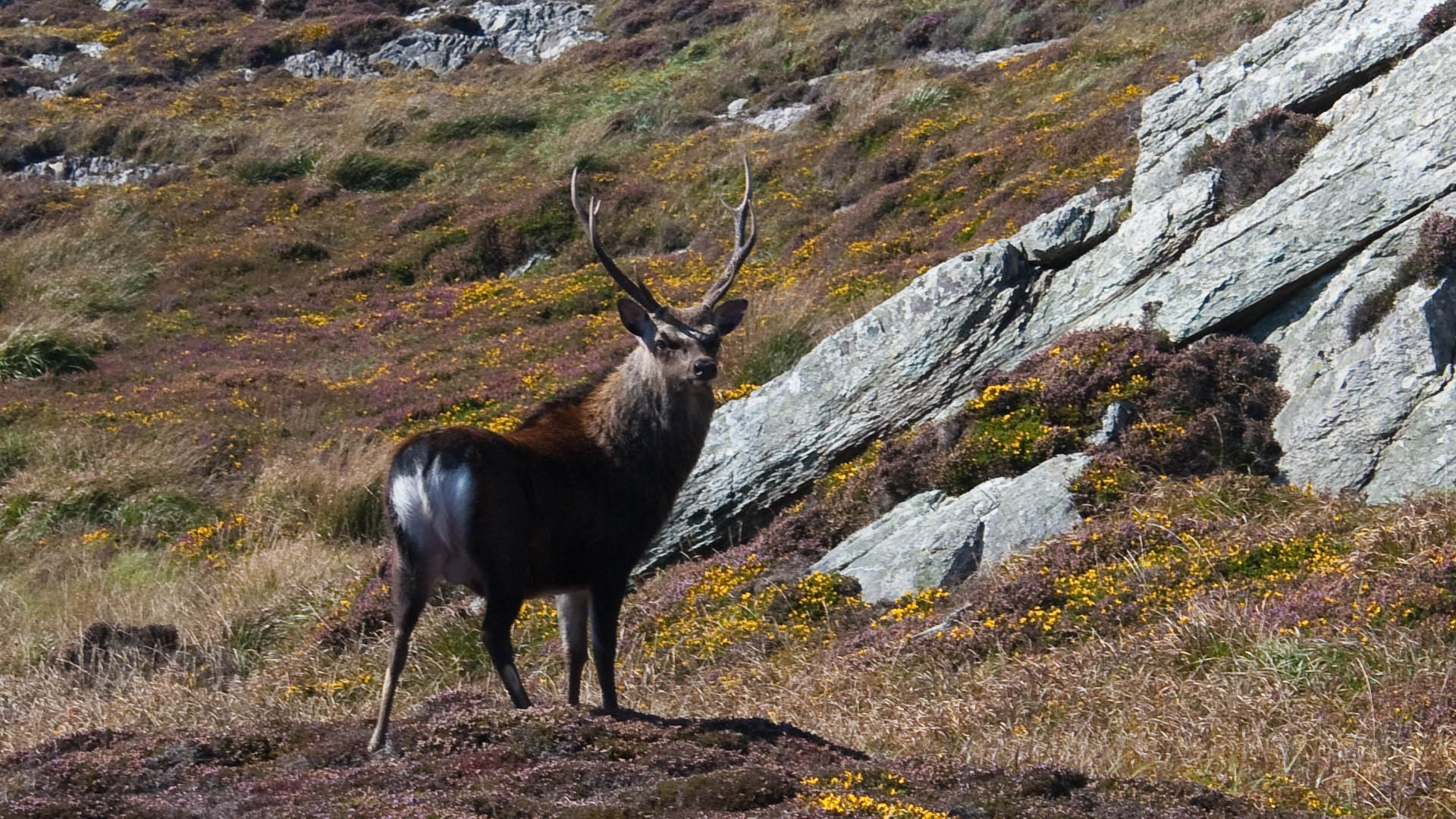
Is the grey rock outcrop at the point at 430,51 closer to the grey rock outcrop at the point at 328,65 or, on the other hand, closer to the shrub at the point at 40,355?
the grey rock outcrop at the point at 328,65

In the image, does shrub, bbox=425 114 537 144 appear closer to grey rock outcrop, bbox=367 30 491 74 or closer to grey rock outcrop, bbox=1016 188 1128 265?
grey rock outcrop, bbox=367 30 491 74

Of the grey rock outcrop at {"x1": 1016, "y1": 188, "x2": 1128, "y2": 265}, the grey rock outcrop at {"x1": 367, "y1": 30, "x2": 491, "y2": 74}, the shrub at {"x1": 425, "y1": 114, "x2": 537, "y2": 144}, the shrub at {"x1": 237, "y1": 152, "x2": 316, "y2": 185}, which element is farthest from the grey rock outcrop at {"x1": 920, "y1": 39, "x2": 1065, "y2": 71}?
the grey rock outcrop at {"x1": 367, "y1": 30, "x2": 491, "y2": 74}

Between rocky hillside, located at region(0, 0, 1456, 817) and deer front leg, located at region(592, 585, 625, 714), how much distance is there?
0.53 m

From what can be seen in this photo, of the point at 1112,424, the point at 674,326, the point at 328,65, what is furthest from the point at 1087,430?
the point at 328,65

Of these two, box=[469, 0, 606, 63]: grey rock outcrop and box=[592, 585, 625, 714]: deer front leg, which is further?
box=[469, 0, 606, 63]: grey rock outcrop

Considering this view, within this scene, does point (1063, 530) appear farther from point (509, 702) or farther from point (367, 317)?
point (367, 317)

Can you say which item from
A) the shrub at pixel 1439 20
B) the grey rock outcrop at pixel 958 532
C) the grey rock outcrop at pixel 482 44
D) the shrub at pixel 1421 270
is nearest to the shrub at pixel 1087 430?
the grey rock outcrop at pixel 958 532

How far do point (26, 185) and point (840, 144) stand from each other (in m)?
17.1

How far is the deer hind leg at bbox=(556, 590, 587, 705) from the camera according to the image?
6086 mm

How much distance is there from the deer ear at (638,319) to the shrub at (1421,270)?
171 inches

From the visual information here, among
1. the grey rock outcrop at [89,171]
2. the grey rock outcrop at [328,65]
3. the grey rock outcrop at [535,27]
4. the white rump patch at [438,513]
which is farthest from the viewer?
the grey rock outcrop at [535,27]

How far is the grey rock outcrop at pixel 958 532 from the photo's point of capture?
8.23 meters

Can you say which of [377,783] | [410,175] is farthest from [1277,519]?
[410,175]

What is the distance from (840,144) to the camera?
2238 centimetres
